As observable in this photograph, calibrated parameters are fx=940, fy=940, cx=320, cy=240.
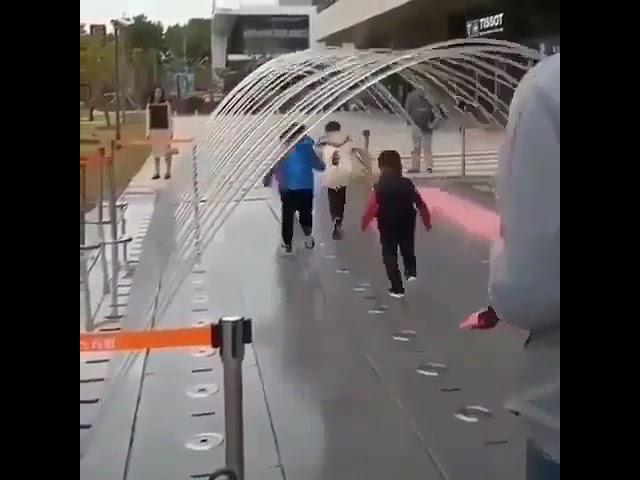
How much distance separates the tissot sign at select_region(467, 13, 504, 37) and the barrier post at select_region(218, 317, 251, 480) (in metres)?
16.1

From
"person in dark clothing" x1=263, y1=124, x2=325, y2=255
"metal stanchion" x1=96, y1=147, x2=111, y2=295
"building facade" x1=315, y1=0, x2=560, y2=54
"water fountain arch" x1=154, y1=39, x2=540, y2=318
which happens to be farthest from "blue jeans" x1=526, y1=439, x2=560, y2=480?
"building facade" x1=315, y1=0, x2=560, y2=54

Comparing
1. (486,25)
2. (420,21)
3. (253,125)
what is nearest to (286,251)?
(253,125)

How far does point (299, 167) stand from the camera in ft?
28.2

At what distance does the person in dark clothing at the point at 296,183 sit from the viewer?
845cm

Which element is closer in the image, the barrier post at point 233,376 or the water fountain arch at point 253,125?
the barrier post at point 233,376

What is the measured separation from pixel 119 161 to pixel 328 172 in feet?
25.7

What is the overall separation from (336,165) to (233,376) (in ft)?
20.5

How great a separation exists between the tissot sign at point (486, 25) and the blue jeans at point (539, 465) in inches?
678

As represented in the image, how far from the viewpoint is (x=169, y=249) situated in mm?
8273

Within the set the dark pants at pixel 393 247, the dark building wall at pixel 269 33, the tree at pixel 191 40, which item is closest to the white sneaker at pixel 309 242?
the dark pants at pixel 393 247

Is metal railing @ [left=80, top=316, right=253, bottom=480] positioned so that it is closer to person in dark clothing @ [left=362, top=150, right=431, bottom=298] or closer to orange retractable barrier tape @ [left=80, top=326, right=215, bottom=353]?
orange retractable barrier tape @ [left=80, top=326, right=215, bottom=353]

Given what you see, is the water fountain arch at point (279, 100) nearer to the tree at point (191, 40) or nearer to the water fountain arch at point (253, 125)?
the water fountain arch at point (253, 125)

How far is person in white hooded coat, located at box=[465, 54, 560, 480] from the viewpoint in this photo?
1601 millimetres

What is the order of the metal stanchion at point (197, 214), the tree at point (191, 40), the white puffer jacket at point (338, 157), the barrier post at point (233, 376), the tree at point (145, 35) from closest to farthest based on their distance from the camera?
the barrier post at point (233, 376), the metal stanchion at point (197, 214), the white puffer jacket at point (338, 157), the tree at point (145, 35), the tree at point (191, 40)
